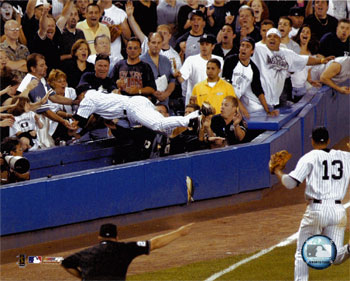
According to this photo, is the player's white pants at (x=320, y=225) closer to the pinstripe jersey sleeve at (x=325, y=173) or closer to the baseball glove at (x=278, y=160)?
the pinstripe jersey sleeve at (x=325, y=173)

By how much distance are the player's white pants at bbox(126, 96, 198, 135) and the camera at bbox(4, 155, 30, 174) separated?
188cm

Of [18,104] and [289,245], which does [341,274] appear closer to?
[289,245]

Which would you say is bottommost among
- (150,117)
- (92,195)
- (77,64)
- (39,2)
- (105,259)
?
(92,195)

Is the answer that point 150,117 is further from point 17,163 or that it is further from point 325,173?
point 325,173

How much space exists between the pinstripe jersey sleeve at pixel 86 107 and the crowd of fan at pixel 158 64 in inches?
6.9

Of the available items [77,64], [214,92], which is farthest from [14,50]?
[214,92]

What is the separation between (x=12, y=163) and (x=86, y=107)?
5.88 ft

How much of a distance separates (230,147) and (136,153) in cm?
126

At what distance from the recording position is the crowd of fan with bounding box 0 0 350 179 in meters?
12.3

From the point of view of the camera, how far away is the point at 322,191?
894 cm

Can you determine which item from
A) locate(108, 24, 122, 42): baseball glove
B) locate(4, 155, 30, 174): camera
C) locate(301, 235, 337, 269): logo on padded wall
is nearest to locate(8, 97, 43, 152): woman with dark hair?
locate(4, 155, 30, 174): camera

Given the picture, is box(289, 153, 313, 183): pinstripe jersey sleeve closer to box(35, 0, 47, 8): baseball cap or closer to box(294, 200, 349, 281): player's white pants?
box(294, 200, 349, 281): player's white pants

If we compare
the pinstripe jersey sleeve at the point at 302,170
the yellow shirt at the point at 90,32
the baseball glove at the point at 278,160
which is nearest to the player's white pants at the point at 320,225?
the pinstripe jersey sleeve at the point at 302,170

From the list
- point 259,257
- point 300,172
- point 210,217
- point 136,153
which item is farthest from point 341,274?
point 136,153
